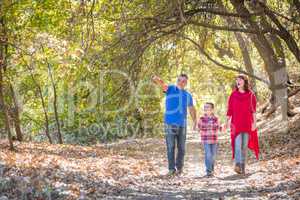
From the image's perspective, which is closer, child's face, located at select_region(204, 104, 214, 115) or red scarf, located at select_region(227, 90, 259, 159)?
red scarf, located at select_region(227, 90, 259, 159)

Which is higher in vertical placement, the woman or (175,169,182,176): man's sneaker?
the woman

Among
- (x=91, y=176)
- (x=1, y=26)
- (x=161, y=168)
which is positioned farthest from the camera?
(x=1, y=26)

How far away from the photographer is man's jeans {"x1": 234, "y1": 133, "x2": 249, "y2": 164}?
12023 millimetres

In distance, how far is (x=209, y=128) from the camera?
1248 cm

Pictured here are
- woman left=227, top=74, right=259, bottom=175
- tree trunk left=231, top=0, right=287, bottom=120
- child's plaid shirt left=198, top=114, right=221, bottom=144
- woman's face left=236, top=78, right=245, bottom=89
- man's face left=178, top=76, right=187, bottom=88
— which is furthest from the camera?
tree trunk left=231, top=0, right=287, bottom=120

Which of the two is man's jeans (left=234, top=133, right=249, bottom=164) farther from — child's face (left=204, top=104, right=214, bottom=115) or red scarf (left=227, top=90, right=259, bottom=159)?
child's face (left=204, top=104, right=214, bottom=115)

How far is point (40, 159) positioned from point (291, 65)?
69.8 feet

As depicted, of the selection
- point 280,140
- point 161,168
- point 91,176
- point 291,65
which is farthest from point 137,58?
point 291,65

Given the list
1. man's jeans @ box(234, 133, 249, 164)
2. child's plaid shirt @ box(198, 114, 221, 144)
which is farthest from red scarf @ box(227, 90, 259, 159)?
child's plaid shirt @ box(198, 114, 221, 144)

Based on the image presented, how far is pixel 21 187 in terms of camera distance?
9.01 metres

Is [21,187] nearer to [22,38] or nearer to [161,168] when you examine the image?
[161,168]

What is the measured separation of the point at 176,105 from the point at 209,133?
0.98 m

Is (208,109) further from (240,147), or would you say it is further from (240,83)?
(240,147)

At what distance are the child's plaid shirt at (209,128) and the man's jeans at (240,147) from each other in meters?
0.50
